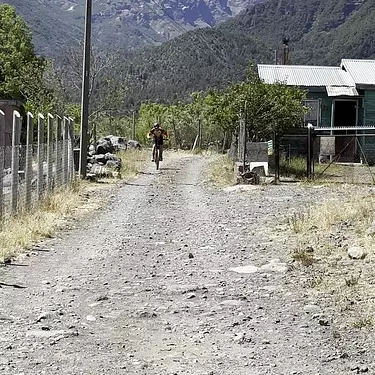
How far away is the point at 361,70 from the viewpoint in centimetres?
3419

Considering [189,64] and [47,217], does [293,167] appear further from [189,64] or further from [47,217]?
[189,64]

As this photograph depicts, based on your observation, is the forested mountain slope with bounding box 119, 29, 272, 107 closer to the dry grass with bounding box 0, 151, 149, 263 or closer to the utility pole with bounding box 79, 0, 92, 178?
the utility pole with bounding box 79, 0, 92, 178

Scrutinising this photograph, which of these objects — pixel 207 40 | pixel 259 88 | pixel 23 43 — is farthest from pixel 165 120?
pixel 207 40

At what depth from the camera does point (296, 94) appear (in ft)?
86.0

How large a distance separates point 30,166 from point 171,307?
7050 mm

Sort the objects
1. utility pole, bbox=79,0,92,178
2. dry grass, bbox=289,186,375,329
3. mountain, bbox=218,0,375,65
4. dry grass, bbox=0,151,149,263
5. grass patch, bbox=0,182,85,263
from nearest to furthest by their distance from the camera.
→ 1. dry grass, bbox=289,186,375,329
2. grass patch, bbox=0,182,85,263
3. dry grass, bbox=0,151,149,263
4. utility pole, bbox=79,0,92,178
5. mountain, bbox=218,0,375,65

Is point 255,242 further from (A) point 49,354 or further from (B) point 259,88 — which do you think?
(B) point 259,88

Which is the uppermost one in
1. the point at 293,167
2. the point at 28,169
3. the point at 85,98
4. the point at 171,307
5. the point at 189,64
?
the point at 189,64

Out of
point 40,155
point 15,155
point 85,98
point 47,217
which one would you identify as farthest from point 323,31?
point 15,155

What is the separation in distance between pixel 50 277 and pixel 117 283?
0.83 m

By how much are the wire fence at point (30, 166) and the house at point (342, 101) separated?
15.6 meters

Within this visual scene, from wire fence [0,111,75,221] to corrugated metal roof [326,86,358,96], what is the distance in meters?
15.7

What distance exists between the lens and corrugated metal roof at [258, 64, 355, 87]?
108 feet

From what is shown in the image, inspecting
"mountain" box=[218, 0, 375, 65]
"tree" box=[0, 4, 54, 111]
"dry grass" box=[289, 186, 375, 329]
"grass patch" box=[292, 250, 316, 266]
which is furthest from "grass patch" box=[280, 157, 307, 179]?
"mountain" box=[218, 0, 375, 65]
